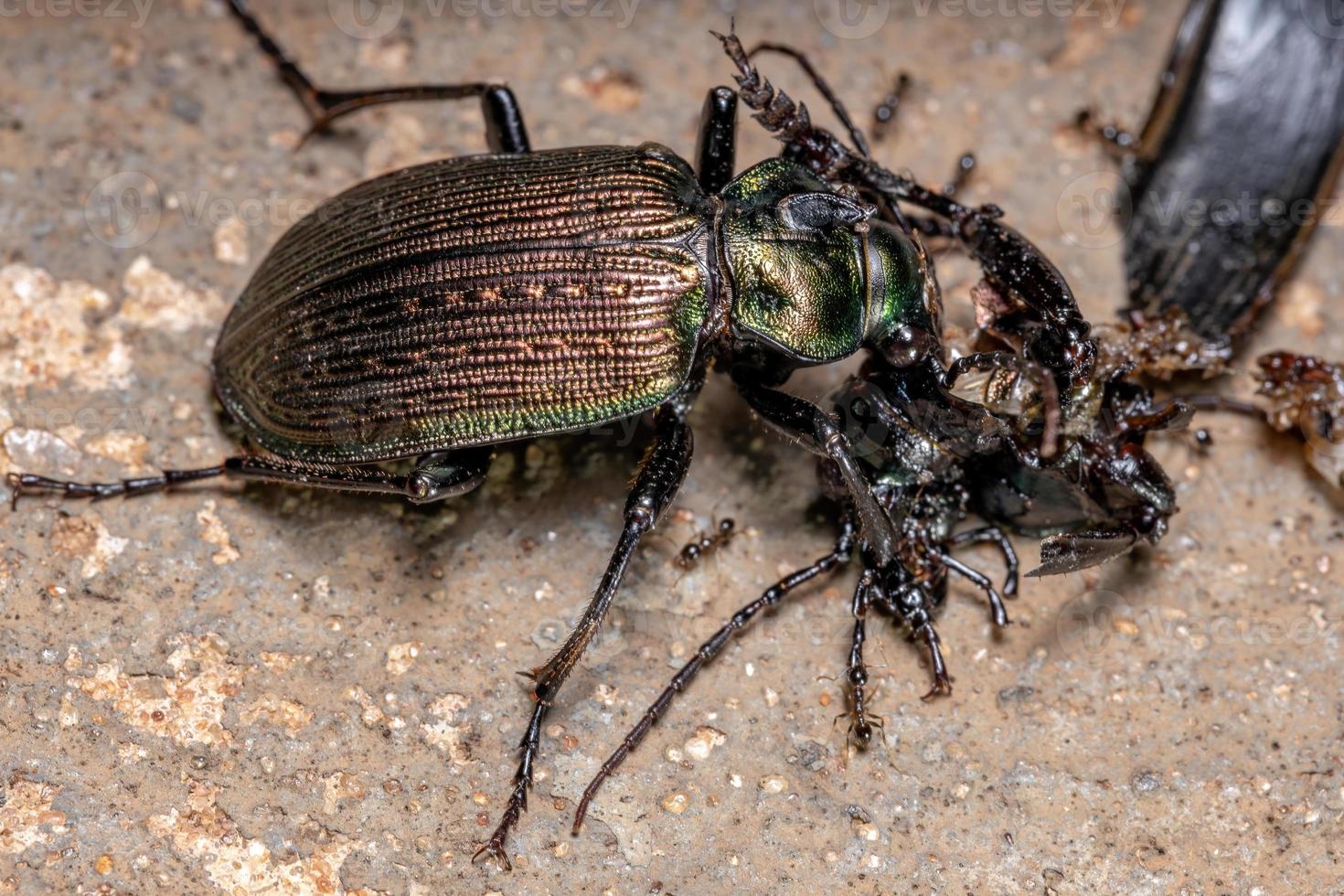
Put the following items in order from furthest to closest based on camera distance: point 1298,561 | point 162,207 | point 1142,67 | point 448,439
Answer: point 1142,67 → point 162,207 → point 1298,561 → point 448,439

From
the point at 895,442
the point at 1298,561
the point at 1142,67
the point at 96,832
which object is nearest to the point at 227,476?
the point at 96,832

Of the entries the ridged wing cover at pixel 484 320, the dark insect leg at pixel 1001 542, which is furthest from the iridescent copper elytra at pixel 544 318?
the dark insect leg at pixel 1001 542

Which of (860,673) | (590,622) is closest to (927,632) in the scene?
(860,673)

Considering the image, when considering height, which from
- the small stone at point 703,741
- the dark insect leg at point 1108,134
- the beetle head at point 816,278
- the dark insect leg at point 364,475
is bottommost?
the small stone at point 703,741

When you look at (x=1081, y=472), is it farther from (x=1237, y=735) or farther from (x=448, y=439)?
(x=448, y=439)

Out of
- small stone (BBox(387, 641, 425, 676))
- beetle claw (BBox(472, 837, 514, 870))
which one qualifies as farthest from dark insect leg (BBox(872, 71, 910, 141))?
beetle claw (BBox(472, 837, 514, 870))

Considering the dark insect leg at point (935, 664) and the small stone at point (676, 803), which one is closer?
the small stone at point (676, 803)

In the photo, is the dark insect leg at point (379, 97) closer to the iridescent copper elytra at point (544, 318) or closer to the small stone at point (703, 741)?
the iridescent copper elytra at point (544, 318)
